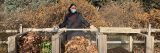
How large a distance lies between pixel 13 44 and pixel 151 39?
179cm

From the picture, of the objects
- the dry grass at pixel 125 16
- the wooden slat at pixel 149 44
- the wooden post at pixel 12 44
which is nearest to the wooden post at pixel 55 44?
the wooden post at pixel 12 44

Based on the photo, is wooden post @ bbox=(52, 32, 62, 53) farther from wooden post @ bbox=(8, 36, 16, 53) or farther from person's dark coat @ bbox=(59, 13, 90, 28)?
person's dark coat @ bbox=(59, 13, 90, 28)

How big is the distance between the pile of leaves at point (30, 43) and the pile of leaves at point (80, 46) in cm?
58

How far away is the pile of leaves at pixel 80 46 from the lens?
5.17m

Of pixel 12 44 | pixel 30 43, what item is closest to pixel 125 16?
pixel 30 43

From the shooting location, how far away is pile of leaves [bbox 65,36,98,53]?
203 inches

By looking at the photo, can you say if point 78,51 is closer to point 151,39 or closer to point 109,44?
point 151,39

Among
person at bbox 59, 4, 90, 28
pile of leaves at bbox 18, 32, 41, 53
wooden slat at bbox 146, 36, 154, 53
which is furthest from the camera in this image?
person at bbox 59, 4, 90, 28

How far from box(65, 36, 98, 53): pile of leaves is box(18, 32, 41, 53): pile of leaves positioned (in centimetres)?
58

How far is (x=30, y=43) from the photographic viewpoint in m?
5.57

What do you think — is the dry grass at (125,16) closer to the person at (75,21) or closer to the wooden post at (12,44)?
the person at (75,21)

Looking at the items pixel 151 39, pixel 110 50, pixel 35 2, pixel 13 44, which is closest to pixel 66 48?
pixel 13 44

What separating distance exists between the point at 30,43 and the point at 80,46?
799 mm

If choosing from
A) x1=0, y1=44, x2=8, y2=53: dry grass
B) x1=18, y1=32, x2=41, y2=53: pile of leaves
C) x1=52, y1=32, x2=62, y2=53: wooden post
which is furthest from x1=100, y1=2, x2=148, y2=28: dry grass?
x1=52, y1=32, x2=62, y2=53: wooden post
